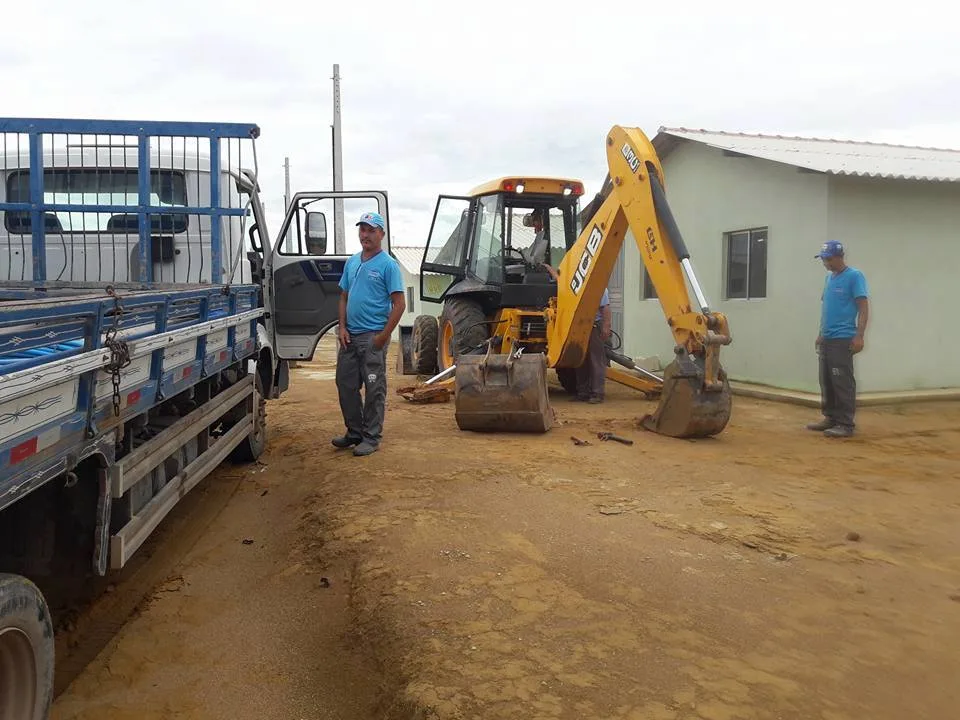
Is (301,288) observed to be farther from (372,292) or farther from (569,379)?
(569,379)

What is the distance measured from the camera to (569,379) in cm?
1013

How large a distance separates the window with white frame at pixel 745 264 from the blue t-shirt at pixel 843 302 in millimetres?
3072

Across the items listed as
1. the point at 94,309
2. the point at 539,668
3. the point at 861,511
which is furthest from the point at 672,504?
the point at 94,309

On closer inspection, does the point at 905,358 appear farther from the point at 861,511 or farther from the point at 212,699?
the point at 212,699

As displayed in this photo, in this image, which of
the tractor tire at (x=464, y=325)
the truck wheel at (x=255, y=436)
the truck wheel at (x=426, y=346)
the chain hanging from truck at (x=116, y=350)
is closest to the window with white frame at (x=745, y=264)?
the tractor tire at (x=464, y=325)

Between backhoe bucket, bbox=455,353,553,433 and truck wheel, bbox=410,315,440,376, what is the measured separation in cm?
488

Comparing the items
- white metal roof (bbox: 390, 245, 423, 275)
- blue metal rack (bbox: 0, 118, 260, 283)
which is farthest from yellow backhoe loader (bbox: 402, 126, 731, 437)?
white metal roof (bbox: 390, 245, 423, 275)

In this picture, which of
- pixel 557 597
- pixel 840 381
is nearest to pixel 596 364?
pixel 840 381

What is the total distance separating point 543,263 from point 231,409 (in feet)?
16.8

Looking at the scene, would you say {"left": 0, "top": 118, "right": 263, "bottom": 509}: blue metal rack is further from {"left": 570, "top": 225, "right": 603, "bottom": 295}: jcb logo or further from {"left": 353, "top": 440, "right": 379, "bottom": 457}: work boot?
{"left": 570, "top": 225, "right": 603, "bottom": 295}: jcb logo

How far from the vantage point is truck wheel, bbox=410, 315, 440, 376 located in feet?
39.9

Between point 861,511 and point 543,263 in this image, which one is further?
point 543,263

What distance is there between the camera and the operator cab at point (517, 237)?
956 centimetres

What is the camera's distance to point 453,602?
136 inches
